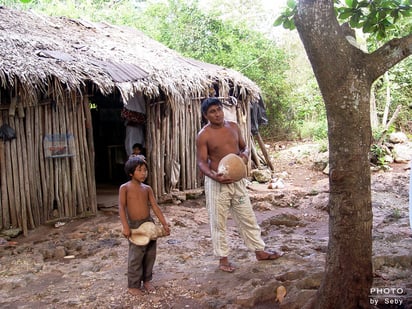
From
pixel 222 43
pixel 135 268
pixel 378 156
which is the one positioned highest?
pixel 222 43

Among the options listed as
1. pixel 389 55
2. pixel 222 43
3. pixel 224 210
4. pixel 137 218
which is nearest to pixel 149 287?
pixel 137 218

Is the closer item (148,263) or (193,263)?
(148,263)

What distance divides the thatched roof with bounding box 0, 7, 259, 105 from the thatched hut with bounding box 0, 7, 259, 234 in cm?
2

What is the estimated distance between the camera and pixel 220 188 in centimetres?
390

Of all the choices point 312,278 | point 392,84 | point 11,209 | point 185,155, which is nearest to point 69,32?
point 185,155

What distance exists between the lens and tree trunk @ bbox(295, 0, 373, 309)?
2383 millimetres

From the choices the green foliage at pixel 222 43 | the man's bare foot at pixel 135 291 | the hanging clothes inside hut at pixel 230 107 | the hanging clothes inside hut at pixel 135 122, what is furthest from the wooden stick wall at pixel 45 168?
the green foliage at pixel 222 43

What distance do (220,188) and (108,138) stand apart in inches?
257

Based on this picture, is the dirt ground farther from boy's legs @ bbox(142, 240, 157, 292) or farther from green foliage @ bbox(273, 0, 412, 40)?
green foliage @ bbox(273, 0, 412, 40)

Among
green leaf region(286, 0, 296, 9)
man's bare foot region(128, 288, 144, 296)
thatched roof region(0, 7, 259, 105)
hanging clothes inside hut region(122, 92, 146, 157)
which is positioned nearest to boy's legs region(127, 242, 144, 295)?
man's bare foot region(128, 288, 144, 296)

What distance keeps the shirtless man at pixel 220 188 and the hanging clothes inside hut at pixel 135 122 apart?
355 cm

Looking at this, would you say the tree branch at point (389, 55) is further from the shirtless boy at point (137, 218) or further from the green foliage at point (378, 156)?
the green foliage at point (378, 156)

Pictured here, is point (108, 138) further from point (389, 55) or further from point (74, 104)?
point (389, 55)

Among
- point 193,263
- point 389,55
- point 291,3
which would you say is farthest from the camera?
point 193,263
